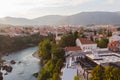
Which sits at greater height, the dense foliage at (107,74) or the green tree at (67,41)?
the dense foliage at (107,74)

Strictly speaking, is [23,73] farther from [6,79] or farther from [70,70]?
[70,70]

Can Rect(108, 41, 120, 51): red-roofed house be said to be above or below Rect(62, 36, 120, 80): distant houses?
below

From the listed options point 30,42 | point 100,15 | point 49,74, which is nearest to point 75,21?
point 100,15

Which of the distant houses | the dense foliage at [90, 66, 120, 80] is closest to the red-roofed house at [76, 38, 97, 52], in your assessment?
the distant houses

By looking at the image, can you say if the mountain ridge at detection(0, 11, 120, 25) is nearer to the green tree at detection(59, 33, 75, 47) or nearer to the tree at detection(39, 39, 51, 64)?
the green tree at detection(59, 33, 75, 47)

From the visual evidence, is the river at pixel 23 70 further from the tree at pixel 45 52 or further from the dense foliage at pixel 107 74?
the dense foliage at pixel 107 74

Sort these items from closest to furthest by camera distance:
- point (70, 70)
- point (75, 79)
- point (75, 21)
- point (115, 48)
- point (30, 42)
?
point (75, 79) < point (70, 70) < point (115, 48) < point (30, 42) < point (75, 21)

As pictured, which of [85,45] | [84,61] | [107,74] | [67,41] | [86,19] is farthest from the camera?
[86,19]

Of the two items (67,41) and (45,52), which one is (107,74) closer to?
(45,52)

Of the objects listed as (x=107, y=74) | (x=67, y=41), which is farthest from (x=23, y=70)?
(x=107, y=74)

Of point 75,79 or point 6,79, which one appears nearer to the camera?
point 75,79

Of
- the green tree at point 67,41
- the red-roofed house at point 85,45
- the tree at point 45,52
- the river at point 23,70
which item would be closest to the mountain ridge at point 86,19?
the green tree at point 67,41
